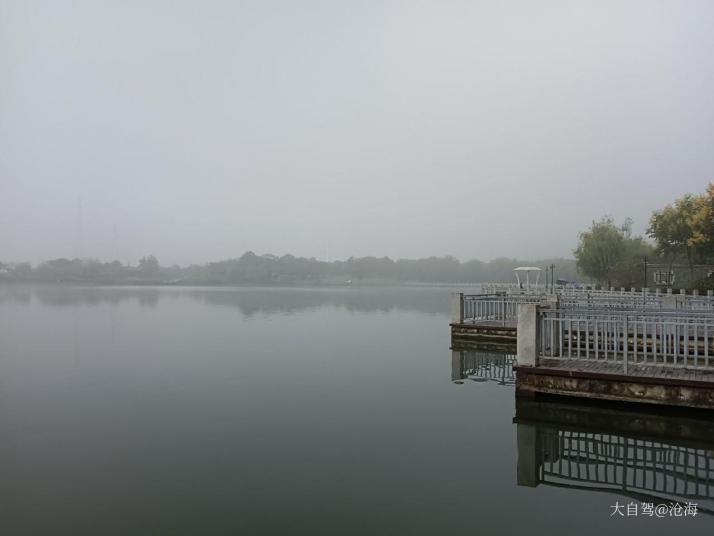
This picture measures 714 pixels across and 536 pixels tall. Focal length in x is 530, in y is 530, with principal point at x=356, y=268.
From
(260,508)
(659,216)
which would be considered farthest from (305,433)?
(659,216)

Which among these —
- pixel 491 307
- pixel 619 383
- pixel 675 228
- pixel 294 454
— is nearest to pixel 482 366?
pixel 619 383

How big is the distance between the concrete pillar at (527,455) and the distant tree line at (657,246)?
3215 centimetres

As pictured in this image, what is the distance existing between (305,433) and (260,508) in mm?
3048

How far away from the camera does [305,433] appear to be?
29.8 ft

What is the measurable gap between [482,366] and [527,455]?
8.00m

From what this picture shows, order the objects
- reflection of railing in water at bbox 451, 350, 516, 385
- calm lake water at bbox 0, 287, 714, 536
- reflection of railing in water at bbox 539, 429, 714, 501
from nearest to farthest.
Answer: calm lake water at bbox 0, 287, 714, 536 → reflection of railing in water at bbox 539, 429, 714, 501 → reflection of railing in water at bbox 451, 350, 516, 385

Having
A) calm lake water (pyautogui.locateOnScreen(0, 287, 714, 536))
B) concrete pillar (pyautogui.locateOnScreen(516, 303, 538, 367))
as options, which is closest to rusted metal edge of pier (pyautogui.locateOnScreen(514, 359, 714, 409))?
concrete pillar (pyautogui.locateOnScreen(516, 303, 538, 367))

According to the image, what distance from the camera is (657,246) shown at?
145ft

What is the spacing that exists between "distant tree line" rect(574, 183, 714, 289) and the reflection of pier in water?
30880mm

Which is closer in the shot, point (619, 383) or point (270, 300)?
point (619, 383)

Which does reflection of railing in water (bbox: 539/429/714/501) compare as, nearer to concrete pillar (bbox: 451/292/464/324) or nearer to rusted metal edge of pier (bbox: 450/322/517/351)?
rusted metal edge of pier (bbox: 450/322/517/351)

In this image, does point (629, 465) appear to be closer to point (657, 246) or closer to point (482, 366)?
point (482, 366)

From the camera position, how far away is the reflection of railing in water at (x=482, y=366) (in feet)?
45.9

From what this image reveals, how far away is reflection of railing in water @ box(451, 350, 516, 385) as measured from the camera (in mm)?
13977
